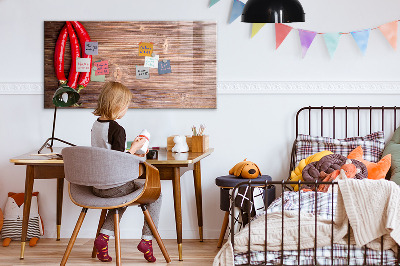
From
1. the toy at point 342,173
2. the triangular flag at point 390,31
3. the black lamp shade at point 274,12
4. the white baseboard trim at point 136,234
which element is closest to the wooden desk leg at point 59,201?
the white baseboard trim at point 136,234

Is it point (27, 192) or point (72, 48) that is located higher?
point (72, 48)

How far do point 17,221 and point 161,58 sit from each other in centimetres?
153

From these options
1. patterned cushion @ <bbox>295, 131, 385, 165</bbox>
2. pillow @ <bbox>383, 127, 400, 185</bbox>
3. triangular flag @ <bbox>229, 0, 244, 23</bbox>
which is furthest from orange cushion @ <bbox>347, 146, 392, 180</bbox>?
triangular flag @ <bbox>229, 0, 244, 23</bbox>

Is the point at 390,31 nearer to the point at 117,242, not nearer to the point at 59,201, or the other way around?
the point at 117,242

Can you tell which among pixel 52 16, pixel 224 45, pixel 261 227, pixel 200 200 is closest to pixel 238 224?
pixel 200 200

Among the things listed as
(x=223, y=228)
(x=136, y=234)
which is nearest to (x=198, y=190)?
(x=223, y=228)

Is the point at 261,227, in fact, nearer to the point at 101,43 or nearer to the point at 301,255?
the point at 301,255

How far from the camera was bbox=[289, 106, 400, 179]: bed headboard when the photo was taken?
4.27 metres

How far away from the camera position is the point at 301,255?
9.73 feet

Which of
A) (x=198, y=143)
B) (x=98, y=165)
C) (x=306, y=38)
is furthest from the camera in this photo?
(x=306, y=38)

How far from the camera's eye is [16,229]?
4207 mm

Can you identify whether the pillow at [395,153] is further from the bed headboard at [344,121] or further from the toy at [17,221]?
the toy at [17,221]

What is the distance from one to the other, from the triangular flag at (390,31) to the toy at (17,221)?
275 centimetres

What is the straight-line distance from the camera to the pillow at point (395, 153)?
3752 mm
